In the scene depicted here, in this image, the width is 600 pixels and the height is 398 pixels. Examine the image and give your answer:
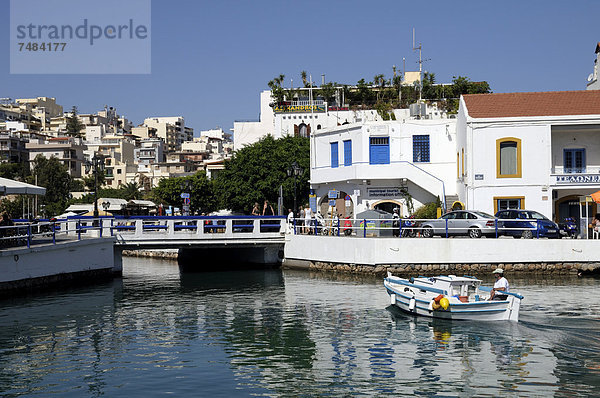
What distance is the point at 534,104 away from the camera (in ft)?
139

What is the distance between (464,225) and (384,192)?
43.2 ft

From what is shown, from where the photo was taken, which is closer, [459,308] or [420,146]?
[459,308]

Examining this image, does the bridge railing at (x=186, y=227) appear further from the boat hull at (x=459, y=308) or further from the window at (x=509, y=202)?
the boat hull at (x=459, y=308)

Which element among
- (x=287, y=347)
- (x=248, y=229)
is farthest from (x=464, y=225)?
(x=287, y=347)

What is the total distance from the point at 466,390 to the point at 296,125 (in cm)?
5646

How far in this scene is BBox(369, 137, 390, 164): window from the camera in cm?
4719

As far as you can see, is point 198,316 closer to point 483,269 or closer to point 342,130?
point 483,269

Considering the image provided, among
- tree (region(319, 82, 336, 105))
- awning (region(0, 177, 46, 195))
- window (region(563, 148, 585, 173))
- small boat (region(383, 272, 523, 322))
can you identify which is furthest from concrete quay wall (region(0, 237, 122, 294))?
tree (region(319, 82, 336, 105))

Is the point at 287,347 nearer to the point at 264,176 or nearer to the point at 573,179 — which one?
the point at 573,179

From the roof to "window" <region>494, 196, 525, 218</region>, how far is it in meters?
5.18

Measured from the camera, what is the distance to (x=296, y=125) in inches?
2734

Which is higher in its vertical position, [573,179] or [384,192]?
[573,179]

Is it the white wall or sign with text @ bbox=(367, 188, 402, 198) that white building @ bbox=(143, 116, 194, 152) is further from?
the white wall

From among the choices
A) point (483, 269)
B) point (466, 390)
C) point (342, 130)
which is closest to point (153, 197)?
point (342, 130)
